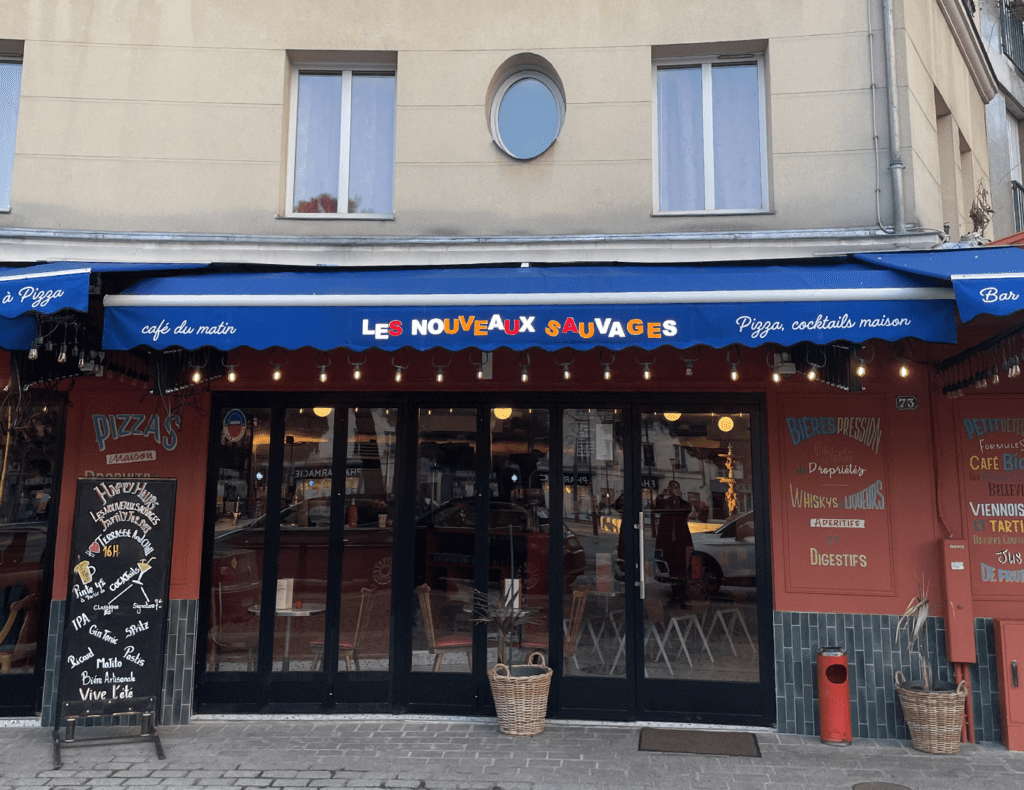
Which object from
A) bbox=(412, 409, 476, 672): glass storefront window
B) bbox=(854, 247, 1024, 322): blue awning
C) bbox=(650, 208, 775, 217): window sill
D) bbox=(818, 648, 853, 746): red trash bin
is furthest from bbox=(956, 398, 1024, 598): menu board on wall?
bbox=(412, 409, 476, 672): glass storefront window

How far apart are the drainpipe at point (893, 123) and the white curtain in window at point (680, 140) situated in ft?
5.26

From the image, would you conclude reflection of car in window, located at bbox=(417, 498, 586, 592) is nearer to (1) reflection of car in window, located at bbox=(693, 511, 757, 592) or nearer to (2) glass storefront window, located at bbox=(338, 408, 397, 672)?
(2) glass storefront window, located at bbox=(338, 408, 397, 672)

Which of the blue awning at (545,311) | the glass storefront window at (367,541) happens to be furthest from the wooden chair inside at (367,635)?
the blue awning at (545,311)

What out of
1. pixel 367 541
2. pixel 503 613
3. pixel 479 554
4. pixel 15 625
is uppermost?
pixel 367 541

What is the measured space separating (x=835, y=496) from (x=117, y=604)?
6.08 m

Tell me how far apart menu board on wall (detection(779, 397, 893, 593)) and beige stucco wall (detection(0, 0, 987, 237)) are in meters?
1.83

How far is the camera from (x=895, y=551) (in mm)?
6125

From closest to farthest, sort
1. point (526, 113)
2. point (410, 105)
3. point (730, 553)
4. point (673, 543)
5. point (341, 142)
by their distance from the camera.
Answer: point (730, 553) < point (673, 543) < point (410, 105) < point (526, 113) < point (341, 142)

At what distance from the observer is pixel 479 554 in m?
6.71

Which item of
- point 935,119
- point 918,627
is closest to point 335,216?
point 935,119

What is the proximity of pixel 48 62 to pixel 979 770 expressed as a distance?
9.92 metres

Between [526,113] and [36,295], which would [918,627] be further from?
[36,295]

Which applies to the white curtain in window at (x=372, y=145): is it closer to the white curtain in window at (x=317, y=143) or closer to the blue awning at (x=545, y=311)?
the white curtain in window at (x=317, y=143)

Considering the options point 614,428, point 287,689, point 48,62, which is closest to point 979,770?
point 614,428
